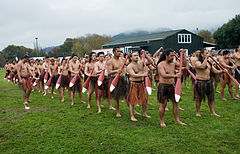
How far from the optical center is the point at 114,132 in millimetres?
4902

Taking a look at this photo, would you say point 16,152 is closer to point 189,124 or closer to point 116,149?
point 116,149

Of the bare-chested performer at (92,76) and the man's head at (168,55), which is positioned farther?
the bare-chested performer at (92,76)

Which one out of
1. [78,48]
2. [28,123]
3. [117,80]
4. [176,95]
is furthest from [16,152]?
[78,48]

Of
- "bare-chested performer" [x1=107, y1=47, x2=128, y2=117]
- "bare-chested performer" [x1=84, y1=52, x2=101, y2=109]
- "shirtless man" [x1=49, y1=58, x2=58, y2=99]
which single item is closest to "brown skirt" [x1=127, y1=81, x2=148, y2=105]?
"bare-chested performer" [x1=107, y1=47, x2=128, y2=117]

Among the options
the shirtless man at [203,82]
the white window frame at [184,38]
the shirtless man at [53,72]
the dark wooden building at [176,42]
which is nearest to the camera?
the shirtless man at [203,82]

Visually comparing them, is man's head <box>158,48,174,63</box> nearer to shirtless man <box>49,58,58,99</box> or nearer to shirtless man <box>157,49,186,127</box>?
shirtless man <box>157,49,186,127</box>

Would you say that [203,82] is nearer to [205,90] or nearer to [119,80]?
[205,90]

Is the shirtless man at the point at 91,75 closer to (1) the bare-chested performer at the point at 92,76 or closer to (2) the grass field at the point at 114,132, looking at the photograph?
(1) the bare-chested performer at the point at 92,76

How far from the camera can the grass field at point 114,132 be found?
4.07m

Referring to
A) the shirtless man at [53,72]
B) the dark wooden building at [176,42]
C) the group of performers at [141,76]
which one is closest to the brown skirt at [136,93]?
the group of performers at [141,76]

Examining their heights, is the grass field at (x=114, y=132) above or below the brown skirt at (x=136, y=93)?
below

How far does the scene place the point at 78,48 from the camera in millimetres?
60750

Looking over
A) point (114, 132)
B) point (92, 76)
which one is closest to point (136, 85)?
point (114, 132)

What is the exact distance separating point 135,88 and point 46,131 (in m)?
2.51
